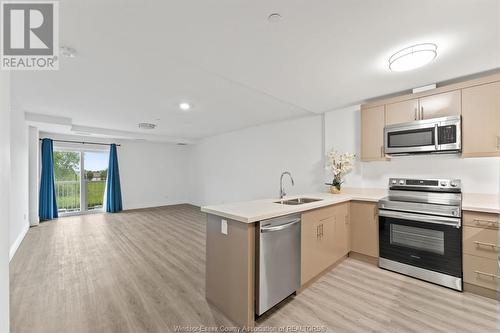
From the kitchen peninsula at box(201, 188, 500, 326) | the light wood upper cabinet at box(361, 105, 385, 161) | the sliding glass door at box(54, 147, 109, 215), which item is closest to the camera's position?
the kitchen peninsula at box(201, 188, 500, 326)

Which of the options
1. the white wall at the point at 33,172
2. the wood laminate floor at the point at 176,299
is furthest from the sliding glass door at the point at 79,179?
the wood laminate floor at the point at 176,299

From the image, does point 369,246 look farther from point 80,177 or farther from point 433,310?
point 80,177

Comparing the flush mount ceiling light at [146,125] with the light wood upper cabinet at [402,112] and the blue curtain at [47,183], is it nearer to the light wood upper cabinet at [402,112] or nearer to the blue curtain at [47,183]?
the blue curtain at [47,183]

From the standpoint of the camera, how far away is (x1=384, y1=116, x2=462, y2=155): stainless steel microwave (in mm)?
2549

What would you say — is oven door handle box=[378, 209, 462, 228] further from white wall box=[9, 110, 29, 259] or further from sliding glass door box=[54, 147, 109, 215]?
sliding glass door box=[54, 147, 109, 215]

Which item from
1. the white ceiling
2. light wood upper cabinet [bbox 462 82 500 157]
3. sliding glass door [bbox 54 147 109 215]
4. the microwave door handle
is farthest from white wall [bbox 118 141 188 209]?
light wood upper cabinet [bbox 462 82 500 157]

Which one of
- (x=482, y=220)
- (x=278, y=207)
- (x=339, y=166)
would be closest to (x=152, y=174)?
(x=339, y=166)

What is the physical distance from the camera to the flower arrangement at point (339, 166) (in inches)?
140

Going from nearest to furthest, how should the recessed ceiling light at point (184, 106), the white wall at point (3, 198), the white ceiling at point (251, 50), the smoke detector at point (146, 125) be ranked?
the white wall at point (3, 198) → the white ceiling at point (251, 50) → the recessed ceiling light at point (184, 106) → the smoke detector at point (146, 125)

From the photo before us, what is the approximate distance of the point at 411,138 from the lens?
112 inches

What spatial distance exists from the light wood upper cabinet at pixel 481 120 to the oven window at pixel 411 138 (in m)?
0.32

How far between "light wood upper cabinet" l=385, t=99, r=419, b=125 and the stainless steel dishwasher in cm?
210

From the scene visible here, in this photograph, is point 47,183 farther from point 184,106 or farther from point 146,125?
point 184,106

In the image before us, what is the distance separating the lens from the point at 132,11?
5.02 feet
